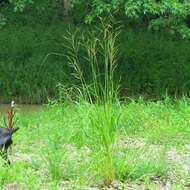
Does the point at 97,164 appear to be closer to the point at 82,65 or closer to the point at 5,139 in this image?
the point at 5,139

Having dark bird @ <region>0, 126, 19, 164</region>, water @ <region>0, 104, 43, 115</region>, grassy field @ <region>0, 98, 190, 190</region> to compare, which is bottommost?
water @ <region>0, 104, 43, 115</region>

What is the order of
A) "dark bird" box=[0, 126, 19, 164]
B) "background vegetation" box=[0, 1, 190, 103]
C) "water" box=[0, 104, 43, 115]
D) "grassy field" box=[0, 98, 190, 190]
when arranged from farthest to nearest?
"background vegetation" box=[0, 1, 190, 103], "water" box=[0, 104, 43, 115], "dark bird" box=[0, 126, 19, 164], "grassy field" box=[0, 98, 190, 190]

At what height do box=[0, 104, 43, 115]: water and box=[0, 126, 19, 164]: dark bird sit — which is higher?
box=[0, 126, 19, 164]: dark bird

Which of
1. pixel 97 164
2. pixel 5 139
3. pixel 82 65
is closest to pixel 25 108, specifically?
pixel 82 65

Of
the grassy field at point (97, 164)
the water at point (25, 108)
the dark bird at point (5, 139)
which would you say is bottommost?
the water at point (25, 108)

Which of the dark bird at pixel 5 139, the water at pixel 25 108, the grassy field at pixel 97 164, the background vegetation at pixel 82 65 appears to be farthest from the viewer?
the background vegetation at pixel 82 65

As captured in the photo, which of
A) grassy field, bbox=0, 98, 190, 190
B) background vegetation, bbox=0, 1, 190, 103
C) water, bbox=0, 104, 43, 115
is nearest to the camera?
grassy field, bbox=0, 98, 190, 190

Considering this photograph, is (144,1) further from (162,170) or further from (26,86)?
(162,170)

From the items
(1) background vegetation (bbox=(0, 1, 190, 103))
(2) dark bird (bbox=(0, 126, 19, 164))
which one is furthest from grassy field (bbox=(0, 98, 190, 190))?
(1) background vegetation (bbox=(0, 1, 190, 103))

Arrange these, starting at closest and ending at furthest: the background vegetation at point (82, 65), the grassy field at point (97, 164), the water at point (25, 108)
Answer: the grassy field at point (97, 164) < the water at point (25, 108) < the background vegetation at point (82, 65)

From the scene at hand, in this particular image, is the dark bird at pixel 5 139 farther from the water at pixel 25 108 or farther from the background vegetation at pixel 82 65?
the water at pixel 25 108

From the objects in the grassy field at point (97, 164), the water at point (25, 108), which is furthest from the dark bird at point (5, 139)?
the water at point (25, 108)

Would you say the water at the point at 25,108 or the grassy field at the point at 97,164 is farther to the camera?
the water at the point at 25,108

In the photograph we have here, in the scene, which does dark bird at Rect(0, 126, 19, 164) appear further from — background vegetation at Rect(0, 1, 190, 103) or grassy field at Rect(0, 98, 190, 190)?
background vegetation at Rect(0, 1, 190, 103)
